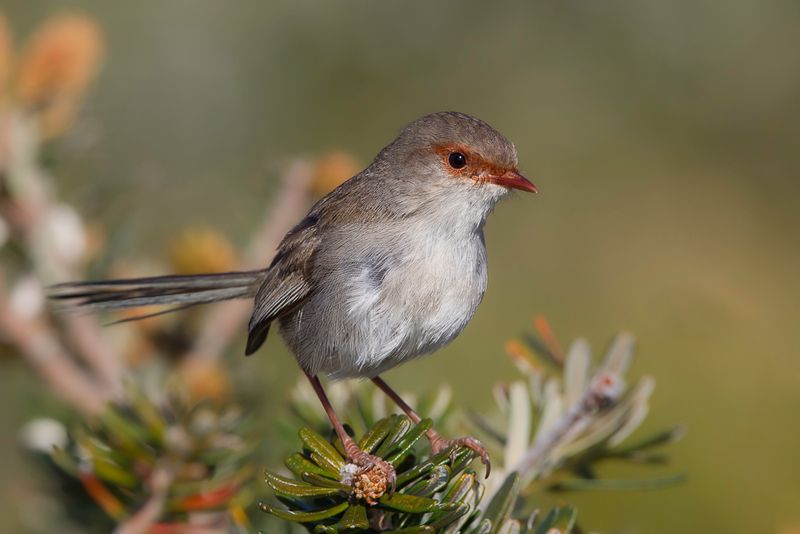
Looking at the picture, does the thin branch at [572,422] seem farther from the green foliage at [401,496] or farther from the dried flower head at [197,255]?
the dried flower head at [197,255]

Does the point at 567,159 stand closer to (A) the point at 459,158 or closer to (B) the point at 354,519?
(A) the point at 459,158

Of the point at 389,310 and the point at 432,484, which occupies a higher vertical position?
the point at 389,310

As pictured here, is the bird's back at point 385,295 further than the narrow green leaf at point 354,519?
Yes

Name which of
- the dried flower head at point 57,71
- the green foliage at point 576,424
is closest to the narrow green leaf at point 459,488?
the green foliage at point 576,424

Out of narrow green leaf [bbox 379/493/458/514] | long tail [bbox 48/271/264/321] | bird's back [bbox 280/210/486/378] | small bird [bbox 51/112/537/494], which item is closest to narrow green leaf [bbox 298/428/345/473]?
narrow green leaf [bbox 379/493/458/514]

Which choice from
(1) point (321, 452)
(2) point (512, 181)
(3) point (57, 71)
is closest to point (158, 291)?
(3) point (57, 71)

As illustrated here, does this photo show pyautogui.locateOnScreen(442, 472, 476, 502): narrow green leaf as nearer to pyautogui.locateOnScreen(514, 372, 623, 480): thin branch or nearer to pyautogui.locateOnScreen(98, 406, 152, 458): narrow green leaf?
pyautogui.locateOnScreen(514, 372, 623, 480): thin branch
